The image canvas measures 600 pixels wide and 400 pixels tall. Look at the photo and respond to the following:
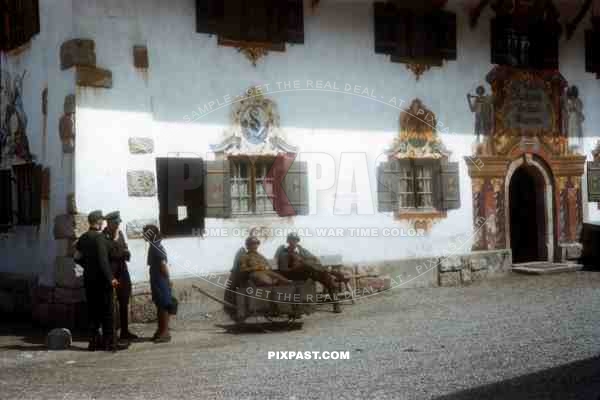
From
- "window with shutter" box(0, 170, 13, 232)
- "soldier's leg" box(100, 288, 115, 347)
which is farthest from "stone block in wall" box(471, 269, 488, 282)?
"window with shutter" box(0, 170, 13, 232)

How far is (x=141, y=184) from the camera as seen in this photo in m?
10.4

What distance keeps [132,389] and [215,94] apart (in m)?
5.47

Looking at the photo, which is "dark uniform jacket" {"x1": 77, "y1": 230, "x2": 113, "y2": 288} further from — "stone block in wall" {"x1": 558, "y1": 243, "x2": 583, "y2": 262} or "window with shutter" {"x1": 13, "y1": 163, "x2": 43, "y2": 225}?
"stone block in wall" {"x1": 558, "y1": 243, "x2": 583, "y2": 262}

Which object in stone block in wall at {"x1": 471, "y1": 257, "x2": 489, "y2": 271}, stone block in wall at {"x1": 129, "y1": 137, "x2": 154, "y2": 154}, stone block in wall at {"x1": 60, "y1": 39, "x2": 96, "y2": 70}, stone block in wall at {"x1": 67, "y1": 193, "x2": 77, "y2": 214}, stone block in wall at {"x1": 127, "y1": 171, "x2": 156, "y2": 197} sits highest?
stone block in wall at {"x1": 60, "y1": 39, "x2": 96, "y2": 70}

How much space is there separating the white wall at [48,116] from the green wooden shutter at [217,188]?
76.7 inches

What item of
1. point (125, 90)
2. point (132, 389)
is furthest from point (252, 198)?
point (132, 389)

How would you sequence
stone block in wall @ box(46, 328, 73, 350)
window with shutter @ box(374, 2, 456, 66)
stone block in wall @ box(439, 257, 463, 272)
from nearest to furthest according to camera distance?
1. stone block in wall @ box(46, 328, 73, 350)
2. window with shutter @ box(374, 2, 456, 66)
3. stone block in wall @ box(439, 257, 463, 272)

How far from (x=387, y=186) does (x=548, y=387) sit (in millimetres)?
7019

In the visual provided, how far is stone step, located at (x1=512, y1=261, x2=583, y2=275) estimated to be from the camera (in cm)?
1407

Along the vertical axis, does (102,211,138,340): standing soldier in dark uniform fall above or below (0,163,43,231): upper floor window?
below

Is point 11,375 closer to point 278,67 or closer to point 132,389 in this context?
point 132,389

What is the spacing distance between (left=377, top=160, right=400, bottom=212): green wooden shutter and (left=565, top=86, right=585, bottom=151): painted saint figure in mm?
4461

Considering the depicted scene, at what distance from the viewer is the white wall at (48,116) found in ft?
33.7

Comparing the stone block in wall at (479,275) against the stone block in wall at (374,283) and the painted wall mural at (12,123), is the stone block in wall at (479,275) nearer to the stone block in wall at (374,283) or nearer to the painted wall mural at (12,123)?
the stone block in wall at (374,283)
